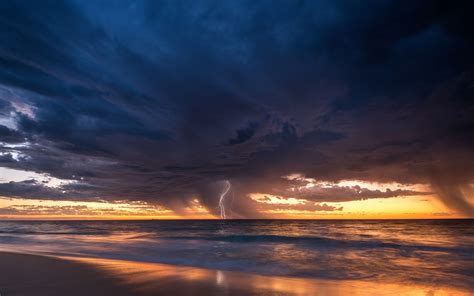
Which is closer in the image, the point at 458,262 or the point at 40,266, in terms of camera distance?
the point at 40,266

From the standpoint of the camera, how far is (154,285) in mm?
10141

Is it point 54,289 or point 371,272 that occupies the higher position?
point 54,289

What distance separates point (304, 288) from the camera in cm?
1060

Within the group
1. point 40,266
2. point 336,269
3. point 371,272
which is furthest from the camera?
point 336,269

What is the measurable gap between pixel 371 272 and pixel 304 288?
22.1 ft

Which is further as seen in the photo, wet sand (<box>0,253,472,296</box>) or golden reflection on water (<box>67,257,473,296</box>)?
golden reflection on water (<box>67,257,473,296</box>)

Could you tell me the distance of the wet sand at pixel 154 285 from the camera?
9172 millimetres

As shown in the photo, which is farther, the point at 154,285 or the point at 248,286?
the point at 248,286

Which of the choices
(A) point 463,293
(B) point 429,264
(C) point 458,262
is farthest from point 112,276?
(C) point 458,262

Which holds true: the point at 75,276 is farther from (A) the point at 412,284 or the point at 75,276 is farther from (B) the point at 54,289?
(A) the point at 412,284

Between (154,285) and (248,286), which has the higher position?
(154,285)

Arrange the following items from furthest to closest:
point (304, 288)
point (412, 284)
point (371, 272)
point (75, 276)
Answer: point (371, 272)
point (412, 284)
point (75, 276)
point (304, 288)

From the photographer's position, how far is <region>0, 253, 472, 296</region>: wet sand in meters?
9.17

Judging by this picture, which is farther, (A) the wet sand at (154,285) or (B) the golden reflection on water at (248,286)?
(B) the golden reflection on water at (248,286)
